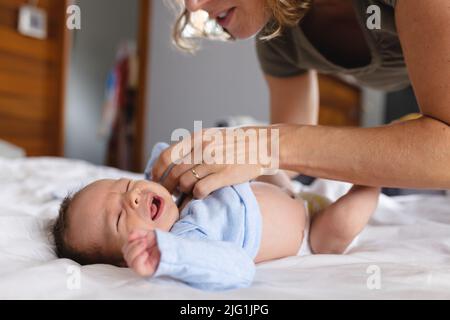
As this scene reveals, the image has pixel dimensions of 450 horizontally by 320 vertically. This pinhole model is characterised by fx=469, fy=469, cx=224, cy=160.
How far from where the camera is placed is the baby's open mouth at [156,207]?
0.77 m

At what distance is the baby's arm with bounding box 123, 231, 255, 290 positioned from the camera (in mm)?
564

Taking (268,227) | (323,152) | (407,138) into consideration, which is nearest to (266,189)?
(268,227)

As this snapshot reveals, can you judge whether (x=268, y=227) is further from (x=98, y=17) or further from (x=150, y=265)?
(x=98, y=17)

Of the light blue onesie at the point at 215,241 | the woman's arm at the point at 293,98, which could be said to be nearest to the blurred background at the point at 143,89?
the woman's arm at the point at 293,98

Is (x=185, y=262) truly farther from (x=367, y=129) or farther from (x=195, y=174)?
(x=367, y=129)

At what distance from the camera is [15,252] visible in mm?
735

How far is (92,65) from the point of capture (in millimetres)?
4387

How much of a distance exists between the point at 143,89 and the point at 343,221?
286 centimetres

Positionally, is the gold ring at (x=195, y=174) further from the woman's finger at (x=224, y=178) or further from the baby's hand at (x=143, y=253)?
the baby's hand at (x=143, y=253)

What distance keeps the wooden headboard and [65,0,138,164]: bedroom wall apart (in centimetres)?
89

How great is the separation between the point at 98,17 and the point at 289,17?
3.83m

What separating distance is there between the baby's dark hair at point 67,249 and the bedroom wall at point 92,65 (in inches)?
141

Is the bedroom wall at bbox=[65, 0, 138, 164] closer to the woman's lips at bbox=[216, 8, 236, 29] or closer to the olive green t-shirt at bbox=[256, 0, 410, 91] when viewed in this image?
the olive green t-shirt at bbox=[256, 0, 410, 91]

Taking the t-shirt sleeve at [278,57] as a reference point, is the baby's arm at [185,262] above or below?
below
